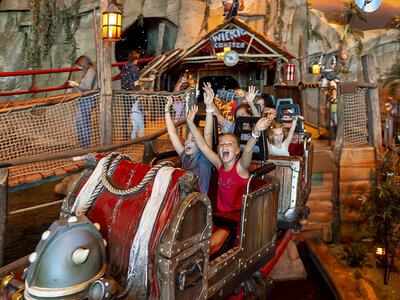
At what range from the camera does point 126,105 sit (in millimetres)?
4953

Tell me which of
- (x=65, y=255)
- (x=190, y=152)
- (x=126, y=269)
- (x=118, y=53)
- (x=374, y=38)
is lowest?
(x=126, y=269)

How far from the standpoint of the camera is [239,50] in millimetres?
12531

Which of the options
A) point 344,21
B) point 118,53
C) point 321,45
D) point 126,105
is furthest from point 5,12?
point 344,21

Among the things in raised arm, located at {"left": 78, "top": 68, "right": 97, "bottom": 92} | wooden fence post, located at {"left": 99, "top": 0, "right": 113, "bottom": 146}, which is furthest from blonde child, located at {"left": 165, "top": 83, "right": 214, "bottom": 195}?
raised arm, located at {"left": 78, "top": 68, "right": 97, "bottom": 92}

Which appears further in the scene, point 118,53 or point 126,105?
point 118,53

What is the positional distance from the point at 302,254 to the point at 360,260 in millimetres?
939

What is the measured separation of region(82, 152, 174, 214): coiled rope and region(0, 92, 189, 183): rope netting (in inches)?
79.8

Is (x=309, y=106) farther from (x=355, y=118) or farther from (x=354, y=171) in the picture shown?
(x=354, y=171)

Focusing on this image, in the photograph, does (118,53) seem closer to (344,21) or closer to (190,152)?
(344,21)

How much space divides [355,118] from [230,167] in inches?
169

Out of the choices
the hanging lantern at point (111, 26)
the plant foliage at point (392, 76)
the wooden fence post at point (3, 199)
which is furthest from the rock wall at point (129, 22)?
the wooden fence post at point (3, 199)

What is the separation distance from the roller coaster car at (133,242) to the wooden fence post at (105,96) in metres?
2.22

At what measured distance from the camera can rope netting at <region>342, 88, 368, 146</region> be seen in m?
6.24

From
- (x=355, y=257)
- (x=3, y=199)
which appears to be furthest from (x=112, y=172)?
(x=355, y=257)
